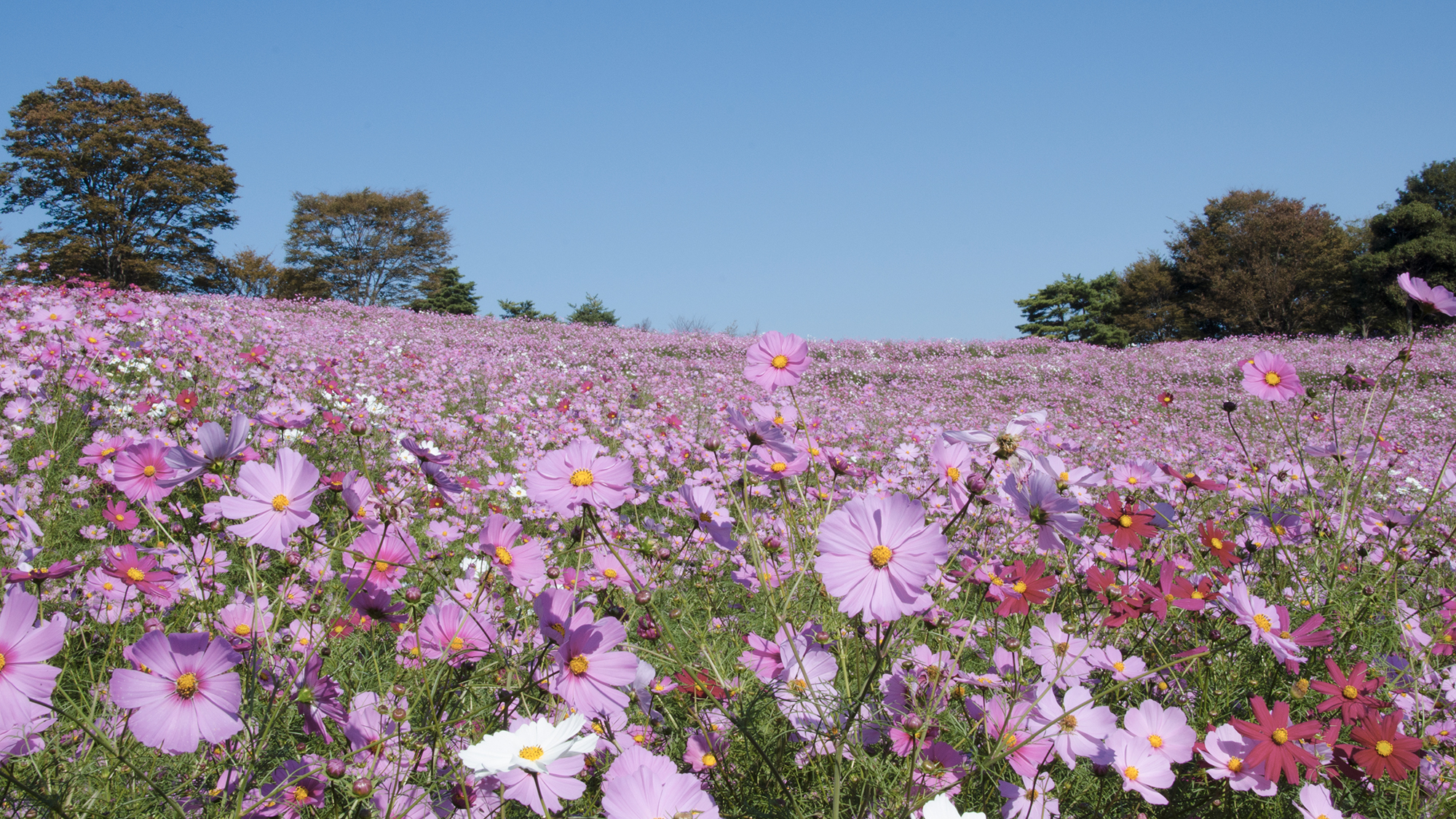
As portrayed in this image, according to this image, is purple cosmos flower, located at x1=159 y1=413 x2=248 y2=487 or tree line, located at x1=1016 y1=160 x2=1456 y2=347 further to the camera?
tree line, located at x1=1016 y1=160 x2=1456 y2=347

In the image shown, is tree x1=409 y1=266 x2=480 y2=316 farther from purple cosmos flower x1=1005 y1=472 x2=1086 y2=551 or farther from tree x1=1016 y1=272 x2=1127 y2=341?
purple cosmos flower x1=1005 y1=472 x2=1086 y2=551

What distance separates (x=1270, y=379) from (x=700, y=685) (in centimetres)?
136

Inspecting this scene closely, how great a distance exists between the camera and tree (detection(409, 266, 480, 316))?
31.0 m

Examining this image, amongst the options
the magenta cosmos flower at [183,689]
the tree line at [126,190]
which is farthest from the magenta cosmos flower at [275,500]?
the tree line at [126,190]

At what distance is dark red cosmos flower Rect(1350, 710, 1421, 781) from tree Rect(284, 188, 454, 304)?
1396 inches

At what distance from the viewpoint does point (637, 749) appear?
32.2 inches

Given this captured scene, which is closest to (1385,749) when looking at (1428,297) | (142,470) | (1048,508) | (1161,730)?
(1161,730)

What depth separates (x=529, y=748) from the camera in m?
0.72

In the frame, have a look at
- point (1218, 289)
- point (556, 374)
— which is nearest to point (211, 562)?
point (556, 374)

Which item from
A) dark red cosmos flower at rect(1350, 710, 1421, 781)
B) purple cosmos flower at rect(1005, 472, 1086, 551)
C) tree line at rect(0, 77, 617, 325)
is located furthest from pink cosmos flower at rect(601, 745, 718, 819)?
tree line at rect(0, 77, 617, 325)

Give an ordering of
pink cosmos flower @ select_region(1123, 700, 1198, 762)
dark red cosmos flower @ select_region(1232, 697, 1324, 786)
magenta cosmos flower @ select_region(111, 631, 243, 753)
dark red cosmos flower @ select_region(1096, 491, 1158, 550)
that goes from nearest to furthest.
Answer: magenta cosmos flower @ select_region(111, 631, 243, 753) → dark red cosmos flower @ select_region(1232, 697, 1324, 786) → pink cosmos flower @ select_region(1123, 700, 1198, 762) → dark red cosmos flower @ select_region(1096, 491, 1158, 550)

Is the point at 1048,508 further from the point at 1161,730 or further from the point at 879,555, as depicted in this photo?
the point at 1161,730

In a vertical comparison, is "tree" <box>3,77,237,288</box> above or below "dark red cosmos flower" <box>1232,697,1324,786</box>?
above

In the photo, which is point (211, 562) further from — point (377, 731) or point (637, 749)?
point (637, 749)
